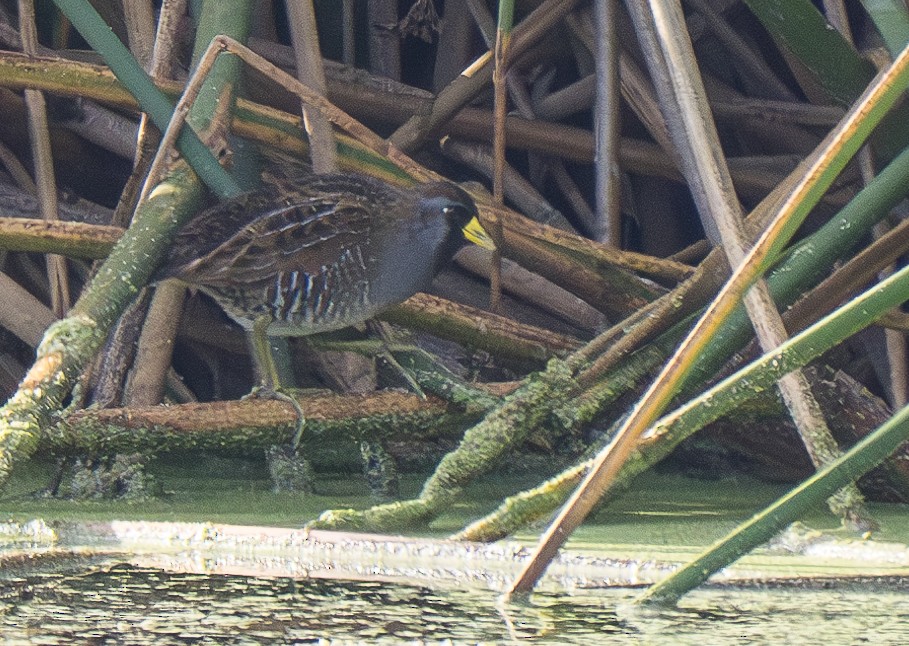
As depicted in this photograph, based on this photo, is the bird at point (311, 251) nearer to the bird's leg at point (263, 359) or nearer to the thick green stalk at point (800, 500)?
the bird's leg at point (263, 359)

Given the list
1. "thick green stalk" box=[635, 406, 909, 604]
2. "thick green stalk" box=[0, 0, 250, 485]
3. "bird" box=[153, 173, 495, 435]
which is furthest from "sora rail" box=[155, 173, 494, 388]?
"thick green stalk" box=[635, 406, 909, 604]

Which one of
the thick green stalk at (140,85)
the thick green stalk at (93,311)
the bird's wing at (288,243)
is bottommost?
the thick green stalk at (93,311)

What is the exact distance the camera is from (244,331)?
3.36 m

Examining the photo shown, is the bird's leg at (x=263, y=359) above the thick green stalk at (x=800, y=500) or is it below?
above

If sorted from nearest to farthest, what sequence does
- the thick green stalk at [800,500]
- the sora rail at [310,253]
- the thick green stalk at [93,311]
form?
the thick green stalk at [800,500] → the thick green stalk at [93,311] → the sora rail at [310,253]

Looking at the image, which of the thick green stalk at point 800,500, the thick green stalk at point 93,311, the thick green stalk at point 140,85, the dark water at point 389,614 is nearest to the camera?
the thick green stalk at point 800,500

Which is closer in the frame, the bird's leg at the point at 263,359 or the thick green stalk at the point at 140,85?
the thick green stalk at the point at 140,85

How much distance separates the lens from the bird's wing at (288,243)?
2.79m

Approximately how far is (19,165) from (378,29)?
110 cm

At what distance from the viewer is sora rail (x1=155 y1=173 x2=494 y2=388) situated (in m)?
2.79

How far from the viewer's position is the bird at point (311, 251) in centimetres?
279

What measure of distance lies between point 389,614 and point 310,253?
52.0 inches

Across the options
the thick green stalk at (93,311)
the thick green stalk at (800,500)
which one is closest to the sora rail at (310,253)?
the thick green stalk at (93,311)

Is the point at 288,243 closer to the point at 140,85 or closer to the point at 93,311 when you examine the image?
the point at 140,85
